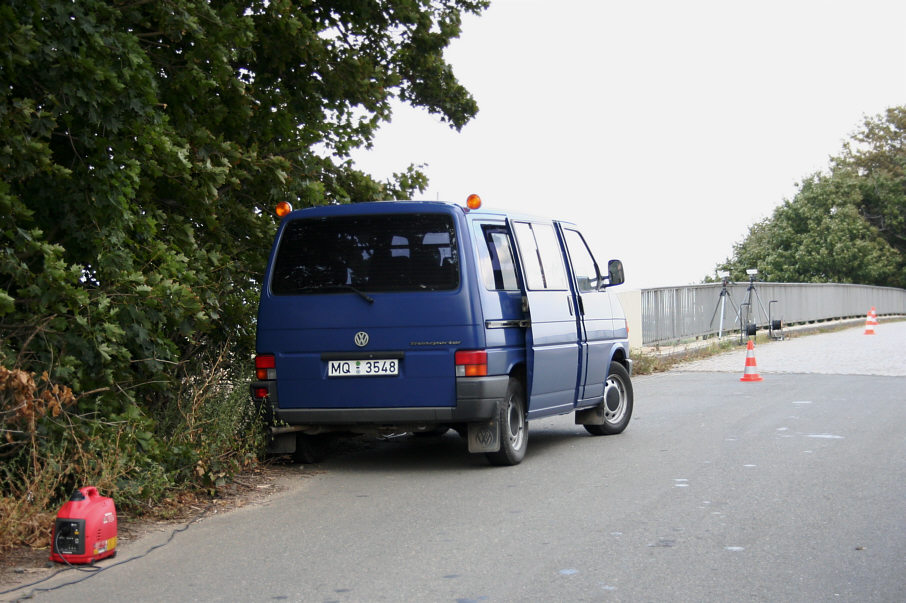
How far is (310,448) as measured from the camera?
10.2 metres

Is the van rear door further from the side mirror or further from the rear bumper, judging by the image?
the side mirror

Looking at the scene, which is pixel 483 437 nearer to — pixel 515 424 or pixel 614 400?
pixel 515 424

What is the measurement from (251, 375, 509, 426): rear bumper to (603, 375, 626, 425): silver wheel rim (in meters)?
2.89

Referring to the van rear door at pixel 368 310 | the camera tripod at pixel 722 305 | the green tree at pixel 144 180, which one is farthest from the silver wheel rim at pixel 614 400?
the camera tripod at pixel 722 305

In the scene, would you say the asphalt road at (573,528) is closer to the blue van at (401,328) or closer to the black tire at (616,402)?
the black tire at (616,402)

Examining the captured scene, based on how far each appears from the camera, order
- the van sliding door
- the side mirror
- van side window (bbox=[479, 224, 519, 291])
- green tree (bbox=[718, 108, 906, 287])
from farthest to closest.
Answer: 1. green tree (bbox=[718, 108, 906, 287])
2. the side mirror
3. the van sliding door
4. van side window (bbox=[479, 224, 519, 291])

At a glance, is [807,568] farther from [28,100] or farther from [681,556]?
[28,100]

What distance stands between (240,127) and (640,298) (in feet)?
48.9

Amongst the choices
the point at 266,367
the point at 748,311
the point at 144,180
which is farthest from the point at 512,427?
the point at 748,311

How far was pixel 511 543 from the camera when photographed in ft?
22.1

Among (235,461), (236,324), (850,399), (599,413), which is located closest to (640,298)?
(850,399)

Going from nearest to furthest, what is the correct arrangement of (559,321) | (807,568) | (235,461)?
1. (807,568)
2. (235,461)
3. (559,321)

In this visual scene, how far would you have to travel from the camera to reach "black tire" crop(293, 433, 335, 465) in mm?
10078

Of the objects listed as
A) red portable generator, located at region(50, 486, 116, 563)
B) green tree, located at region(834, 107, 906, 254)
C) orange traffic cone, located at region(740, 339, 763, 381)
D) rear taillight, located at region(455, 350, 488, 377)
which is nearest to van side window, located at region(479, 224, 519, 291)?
rear taillight, located at region(455, 350, 488, 377)
